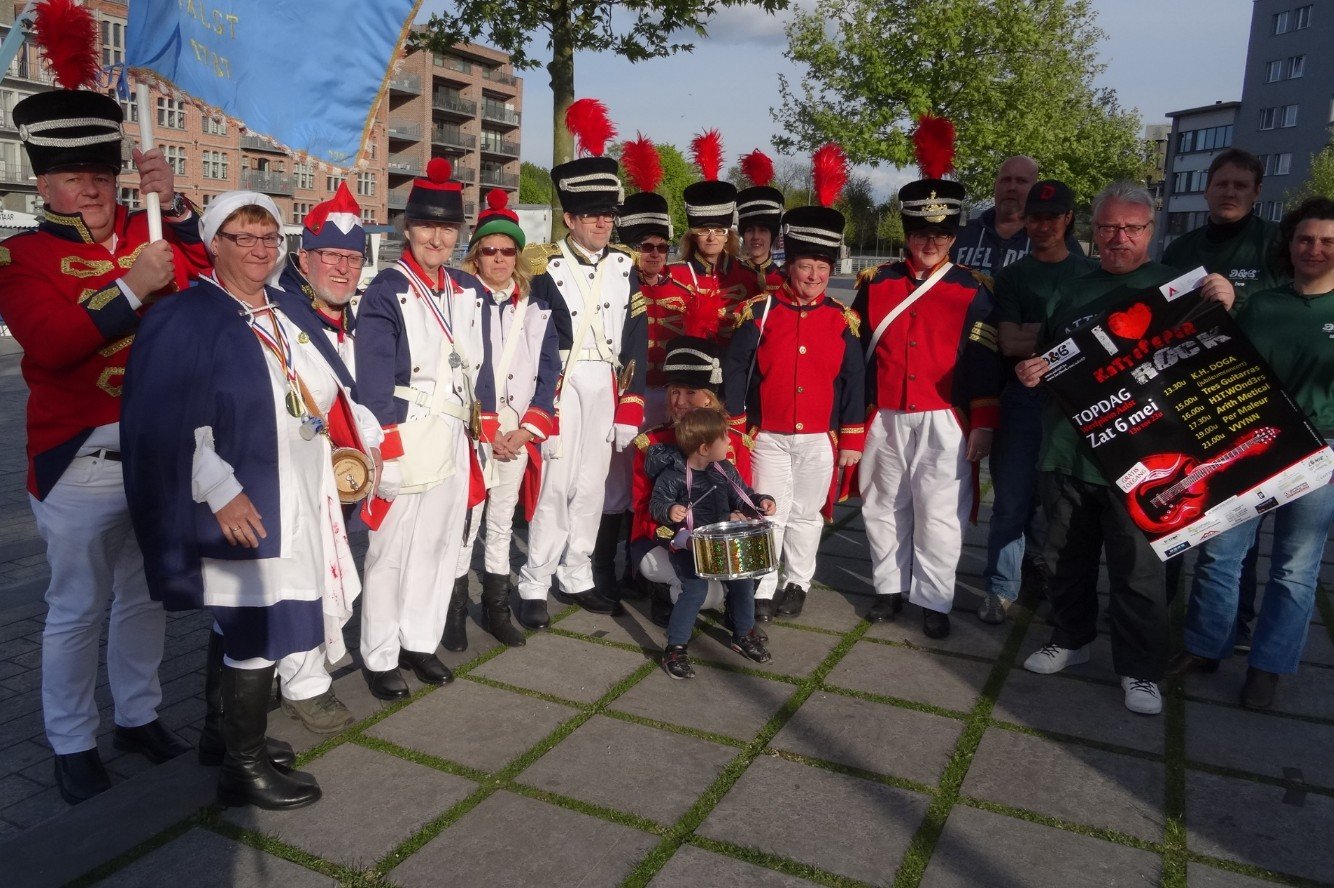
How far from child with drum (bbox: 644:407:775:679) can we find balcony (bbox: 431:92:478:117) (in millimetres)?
73145

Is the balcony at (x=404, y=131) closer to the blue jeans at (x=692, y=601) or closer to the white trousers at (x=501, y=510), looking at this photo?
the white trousers at (x=501, y=510)

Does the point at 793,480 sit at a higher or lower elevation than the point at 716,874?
higher

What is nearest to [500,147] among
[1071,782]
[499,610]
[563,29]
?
[563,29]

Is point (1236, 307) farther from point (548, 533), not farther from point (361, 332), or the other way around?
point (361, 332)

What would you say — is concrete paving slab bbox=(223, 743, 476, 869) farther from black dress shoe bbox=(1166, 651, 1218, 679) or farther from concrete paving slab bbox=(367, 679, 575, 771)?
black dress shoe bbox=(1166, 651, 1218, 679)

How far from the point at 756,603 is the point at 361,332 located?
2.47 meters

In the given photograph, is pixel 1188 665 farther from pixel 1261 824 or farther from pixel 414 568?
pixel 414 568

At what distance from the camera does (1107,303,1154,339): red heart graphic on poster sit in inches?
171

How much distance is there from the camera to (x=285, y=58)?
126 inches

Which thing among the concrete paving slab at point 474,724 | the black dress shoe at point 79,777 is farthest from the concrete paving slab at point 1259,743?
the black dress shoe at point 79,777

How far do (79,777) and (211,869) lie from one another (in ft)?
2.77

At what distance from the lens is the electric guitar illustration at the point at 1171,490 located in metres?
4.32

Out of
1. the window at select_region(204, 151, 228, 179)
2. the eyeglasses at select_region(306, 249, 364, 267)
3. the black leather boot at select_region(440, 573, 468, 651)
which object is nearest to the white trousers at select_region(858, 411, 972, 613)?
the black leather boot at select_region(440, 573, 468, 651)

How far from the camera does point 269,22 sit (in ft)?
10.5
